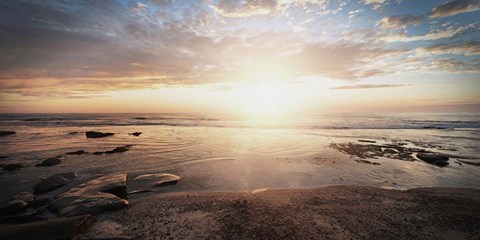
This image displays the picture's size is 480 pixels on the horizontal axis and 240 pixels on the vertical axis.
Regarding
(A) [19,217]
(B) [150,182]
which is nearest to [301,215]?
(B) [150,182]

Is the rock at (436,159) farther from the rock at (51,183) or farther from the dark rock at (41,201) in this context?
the rock at (51,183)

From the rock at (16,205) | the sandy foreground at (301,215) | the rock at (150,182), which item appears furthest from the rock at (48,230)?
the rock at (150,182)

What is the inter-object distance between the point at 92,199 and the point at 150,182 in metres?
2.63

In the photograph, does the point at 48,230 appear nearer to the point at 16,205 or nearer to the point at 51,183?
the point at 16,205

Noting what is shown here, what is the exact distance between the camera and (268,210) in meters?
7.19

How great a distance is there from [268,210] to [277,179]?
3887mm

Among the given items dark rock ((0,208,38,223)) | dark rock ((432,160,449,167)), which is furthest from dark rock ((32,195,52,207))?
dark rock ((432,160,449,167))

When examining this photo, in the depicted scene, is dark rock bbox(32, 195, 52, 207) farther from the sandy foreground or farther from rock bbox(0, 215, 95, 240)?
the sandy foreground

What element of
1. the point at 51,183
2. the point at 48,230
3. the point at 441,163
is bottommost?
the point at 441,163

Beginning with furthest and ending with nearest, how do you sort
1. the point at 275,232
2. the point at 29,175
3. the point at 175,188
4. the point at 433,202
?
the point at 29,175 → the point at 175,188 → the point at 433,202 → the point at 275,232

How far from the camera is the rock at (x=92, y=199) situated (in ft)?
23.4

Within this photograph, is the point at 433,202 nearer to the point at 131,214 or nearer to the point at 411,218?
the point at 411,218

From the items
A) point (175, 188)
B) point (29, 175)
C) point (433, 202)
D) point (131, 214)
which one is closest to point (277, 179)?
point (175, 188)

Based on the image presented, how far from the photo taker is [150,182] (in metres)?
10.1
